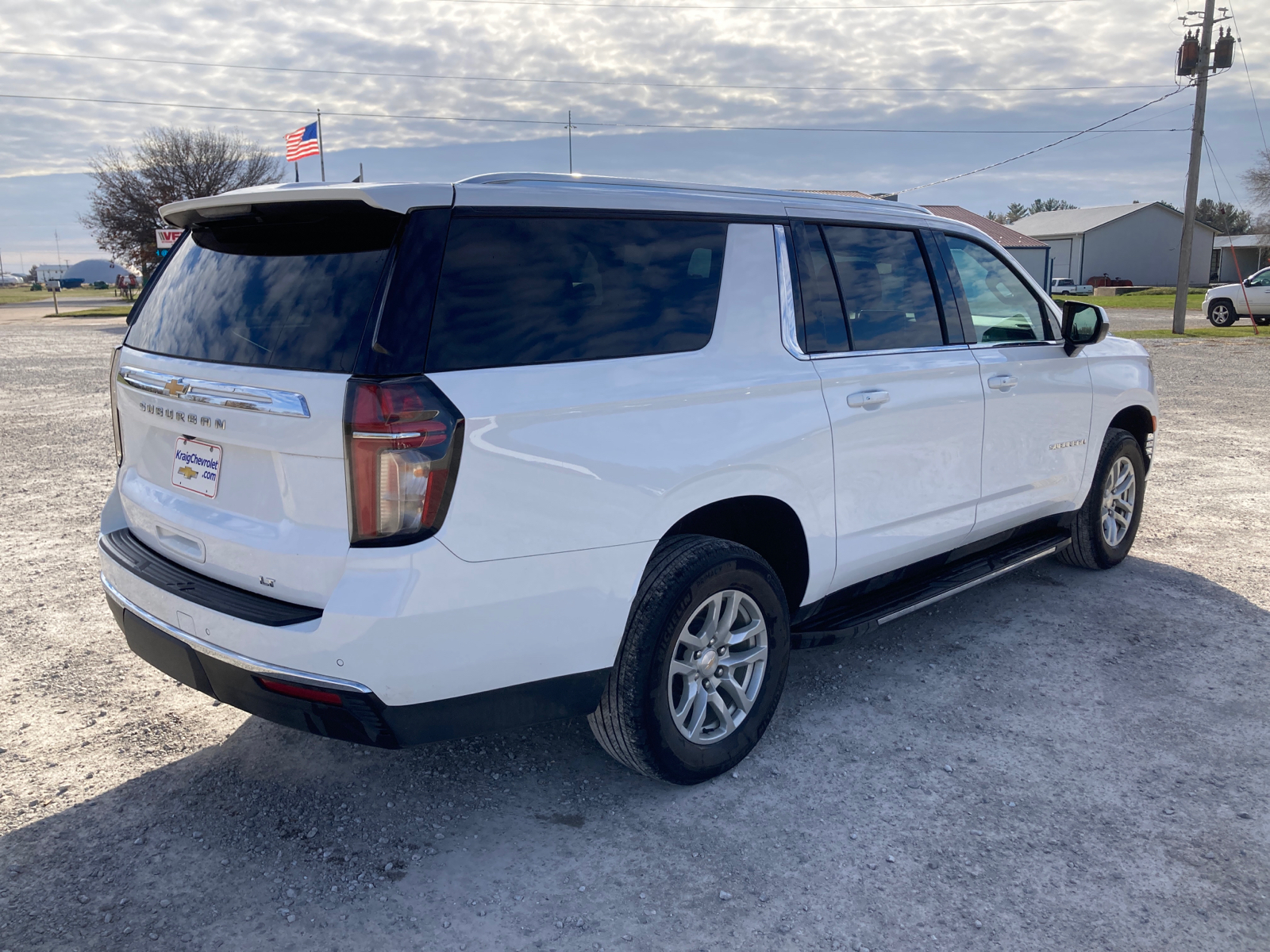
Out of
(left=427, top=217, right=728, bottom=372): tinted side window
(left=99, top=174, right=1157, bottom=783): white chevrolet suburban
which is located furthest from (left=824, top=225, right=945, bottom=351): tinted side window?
(left=427, top=217, right=728, bottom=372): tinted side window

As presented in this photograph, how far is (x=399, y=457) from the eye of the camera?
2.51 metres

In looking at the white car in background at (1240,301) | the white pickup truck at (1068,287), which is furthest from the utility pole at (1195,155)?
the white pickup truck at (1068,287)

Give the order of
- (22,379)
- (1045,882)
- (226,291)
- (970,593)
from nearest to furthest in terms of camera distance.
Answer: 1. (1045,882)
2. (226,291)
3. (970,593)
4. (22,379)

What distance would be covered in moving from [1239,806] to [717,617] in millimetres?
1806

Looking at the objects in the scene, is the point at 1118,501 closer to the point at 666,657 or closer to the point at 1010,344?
the point at 1010,344

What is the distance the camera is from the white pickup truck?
57.3 m

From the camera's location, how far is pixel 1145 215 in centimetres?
7594

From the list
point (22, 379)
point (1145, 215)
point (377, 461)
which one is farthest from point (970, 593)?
point (1145, 215)

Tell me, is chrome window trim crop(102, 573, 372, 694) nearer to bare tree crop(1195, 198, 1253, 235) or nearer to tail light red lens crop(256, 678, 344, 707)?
tail light red lens crop(256, 678, 344, 707)

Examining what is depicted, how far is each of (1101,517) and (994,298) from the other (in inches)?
63.6

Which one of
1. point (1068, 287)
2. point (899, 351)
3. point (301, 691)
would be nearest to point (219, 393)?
point (301, 691)

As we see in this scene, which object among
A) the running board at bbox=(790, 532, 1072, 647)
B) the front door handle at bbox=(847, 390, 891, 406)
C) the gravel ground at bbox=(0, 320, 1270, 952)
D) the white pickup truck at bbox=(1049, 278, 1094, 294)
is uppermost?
the white pickup truck at bbox=(1049, 278, 1094, 294)

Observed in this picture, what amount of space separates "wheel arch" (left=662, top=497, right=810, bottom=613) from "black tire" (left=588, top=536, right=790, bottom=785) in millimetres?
172

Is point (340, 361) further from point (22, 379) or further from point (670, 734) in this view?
point (22, 379)
